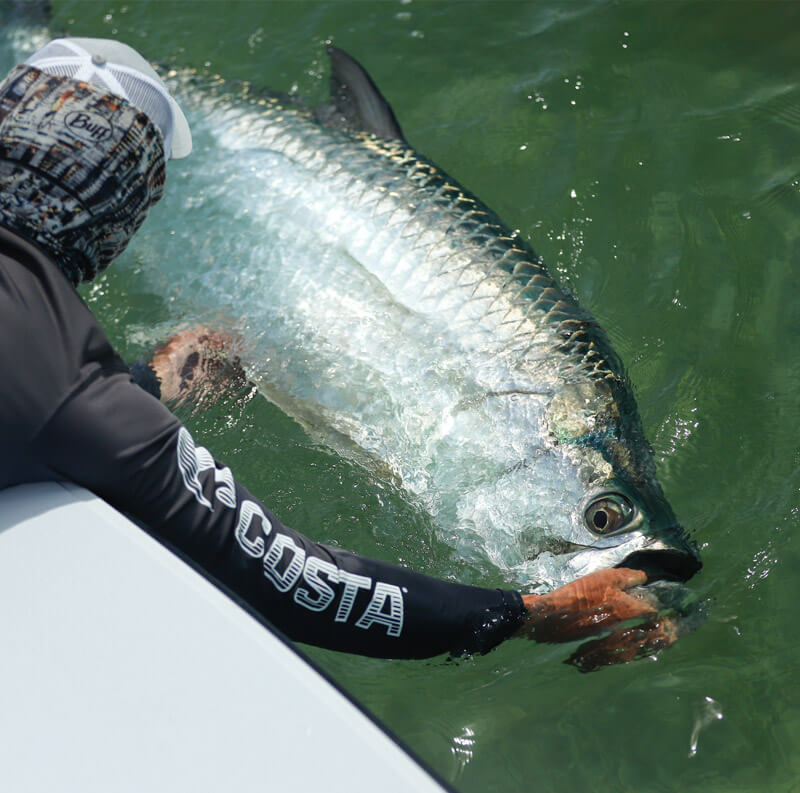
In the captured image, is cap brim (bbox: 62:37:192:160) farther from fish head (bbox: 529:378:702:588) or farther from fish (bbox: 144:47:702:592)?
fish head (bbox: 529:378:702:588)

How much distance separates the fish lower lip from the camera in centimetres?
200

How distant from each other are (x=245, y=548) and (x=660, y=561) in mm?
1037

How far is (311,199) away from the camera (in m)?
2.92

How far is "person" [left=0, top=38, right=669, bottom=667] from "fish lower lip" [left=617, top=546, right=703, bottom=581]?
16.4 inches

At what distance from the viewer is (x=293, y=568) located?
1568 mm

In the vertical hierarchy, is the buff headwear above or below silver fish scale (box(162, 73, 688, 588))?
above

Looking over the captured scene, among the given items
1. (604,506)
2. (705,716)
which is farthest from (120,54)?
(705,716)

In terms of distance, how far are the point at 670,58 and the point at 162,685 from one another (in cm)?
378

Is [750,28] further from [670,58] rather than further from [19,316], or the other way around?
[19,316]

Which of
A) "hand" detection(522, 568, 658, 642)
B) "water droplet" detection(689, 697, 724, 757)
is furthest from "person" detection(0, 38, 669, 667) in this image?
"water droplet" detection(689, 697, 724, 757)

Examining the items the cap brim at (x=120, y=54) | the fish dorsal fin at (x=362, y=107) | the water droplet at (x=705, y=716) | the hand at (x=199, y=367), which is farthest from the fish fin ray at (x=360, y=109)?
the water droplet at (x=705, y=716)

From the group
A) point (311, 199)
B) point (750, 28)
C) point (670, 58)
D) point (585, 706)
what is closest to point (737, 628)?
point (585, 706)

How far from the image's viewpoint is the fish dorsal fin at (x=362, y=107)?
3.34m

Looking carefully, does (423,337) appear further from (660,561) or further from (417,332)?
(660,561)
